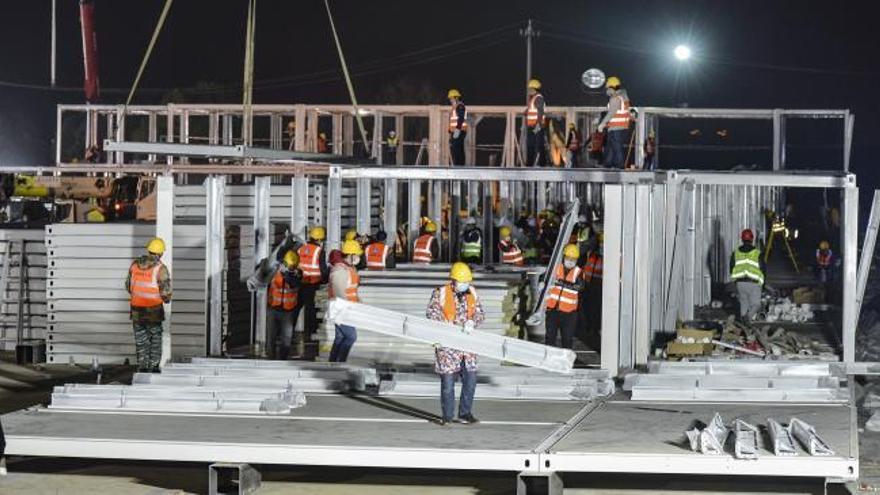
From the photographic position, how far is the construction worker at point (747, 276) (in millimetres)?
24578

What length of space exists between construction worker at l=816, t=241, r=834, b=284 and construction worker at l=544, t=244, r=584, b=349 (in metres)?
11.9

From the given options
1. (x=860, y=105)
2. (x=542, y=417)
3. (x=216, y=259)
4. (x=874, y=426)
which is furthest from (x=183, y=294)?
(x=860, y=105)

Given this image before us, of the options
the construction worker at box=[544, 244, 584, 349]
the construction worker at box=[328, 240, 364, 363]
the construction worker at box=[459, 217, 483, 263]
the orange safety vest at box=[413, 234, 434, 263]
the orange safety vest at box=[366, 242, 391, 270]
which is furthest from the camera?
the orange safety vest at box=[413, 234, 434, 263]

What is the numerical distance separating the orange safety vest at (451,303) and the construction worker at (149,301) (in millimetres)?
5943

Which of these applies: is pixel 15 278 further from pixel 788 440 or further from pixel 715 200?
pixel 788 440

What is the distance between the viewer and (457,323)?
52.5 feet

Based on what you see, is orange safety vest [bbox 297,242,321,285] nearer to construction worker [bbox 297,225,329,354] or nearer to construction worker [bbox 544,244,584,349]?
construction worker [bbox 297,225,329,354]

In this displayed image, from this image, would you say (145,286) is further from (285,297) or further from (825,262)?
(825,262)

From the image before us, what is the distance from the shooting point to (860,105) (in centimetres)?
5447

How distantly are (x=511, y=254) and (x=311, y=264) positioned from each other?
216 inches

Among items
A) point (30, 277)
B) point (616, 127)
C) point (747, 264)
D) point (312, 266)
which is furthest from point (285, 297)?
point (747, 264)

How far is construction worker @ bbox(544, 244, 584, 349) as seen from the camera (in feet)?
70.5

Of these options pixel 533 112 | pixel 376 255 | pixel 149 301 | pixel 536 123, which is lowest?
pixel 149 301

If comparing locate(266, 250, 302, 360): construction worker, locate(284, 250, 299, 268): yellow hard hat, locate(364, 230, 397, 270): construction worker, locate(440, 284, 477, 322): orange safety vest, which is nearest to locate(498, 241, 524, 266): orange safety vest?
locate(364, 230, 397, 270): construction worker
